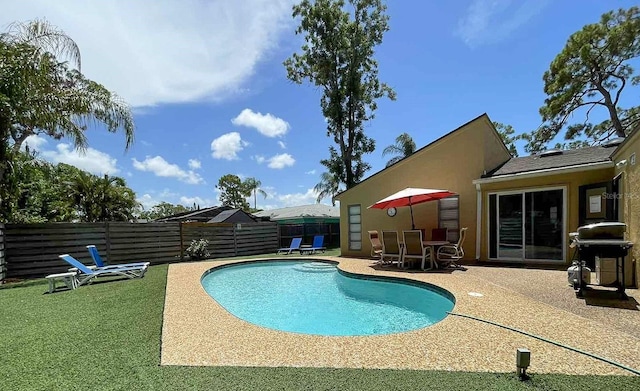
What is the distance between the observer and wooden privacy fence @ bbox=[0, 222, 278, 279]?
10.4m

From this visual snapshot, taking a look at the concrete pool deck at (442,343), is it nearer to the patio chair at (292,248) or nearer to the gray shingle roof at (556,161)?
the gray shingle roof at (556,161)

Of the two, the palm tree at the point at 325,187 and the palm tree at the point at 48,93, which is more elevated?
the palm tree at the point at 48,93

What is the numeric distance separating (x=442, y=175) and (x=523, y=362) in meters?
10.3

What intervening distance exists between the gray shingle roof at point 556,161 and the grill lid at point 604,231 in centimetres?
449

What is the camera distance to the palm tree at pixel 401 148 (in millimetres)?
24047

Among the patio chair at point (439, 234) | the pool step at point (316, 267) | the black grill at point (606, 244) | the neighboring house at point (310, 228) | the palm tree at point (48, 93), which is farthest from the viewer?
the neighboring house at point (310, 228)

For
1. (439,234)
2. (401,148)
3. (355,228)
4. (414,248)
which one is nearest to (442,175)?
(439,234)

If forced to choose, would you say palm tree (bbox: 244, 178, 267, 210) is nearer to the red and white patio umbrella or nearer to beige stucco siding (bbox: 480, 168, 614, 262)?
the red and white patio umbrella

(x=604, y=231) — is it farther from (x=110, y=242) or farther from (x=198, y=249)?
(x=110, y=242)

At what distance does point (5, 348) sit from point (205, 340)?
267cm

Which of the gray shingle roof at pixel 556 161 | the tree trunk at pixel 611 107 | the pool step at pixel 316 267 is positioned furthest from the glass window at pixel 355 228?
the tree trunk at pixel 611 107

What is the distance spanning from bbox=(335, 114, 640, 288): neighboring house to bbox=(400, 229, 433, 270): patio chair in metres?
2.85

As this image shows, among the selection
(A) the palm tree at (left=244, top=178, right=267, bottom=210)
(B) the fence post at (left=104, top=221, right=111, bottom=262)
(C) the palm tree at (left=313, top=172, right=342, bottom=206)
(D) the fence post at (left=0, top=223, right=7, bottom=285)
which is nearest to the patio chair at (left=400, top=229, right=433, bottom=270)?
(B) the fence post at (left=104, top=221, right=111, bottom=262)

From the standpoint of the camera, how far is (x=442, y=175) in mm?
12422
